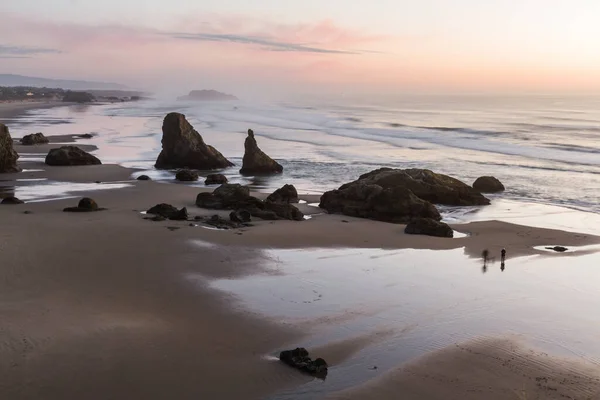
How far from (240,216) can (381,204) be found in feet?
17.9

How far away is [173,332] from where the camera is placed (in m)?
10.8

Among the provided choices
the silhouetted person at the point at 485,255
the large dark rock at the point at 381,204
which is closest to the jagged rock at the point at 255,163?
the large dark rock at the point at 381,204

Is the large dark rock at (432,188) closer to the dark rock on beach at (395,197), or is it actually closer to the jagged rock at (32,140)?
the dark rock on beach at (395,197)

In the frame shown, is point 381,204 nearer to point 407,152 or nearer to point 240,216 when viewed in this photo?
point 240,216

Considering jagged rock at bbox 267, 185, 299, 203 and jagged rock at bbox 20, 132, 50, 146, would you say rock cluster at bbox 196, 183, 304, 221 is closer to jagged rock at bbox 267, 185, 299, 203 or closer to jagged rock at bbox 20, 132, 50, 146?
jagged rock at bbox 267, 185, 299, 203

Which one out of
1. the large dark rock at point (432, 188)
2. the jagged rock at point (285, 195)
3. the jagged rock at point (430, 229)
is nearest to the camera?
the jagged rock at point (430, 229)

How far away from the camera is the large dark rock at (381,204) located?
891 inches

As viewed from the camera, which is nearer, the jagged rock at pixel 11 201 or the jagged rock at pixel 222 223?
the jagged rock at pixel 222 223

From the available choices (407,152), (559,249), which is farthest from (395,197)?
(407,152)

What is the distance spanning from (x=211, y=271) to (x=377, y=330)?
499cm

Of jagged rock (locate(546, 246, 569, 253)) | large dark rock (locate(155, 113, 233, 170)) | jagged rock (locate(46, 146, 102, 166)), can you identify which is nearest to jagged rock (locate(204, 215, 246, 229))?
jagged rock (locate(546, 246, 569, 253))

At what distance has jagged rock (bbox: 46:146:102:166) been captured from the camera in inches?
1390

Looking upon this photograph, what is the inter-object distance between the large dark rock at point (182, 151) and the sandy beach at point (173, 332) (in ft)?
59.3

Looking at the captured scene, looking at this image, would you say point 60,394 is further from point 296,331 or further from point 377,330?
point 377,330
